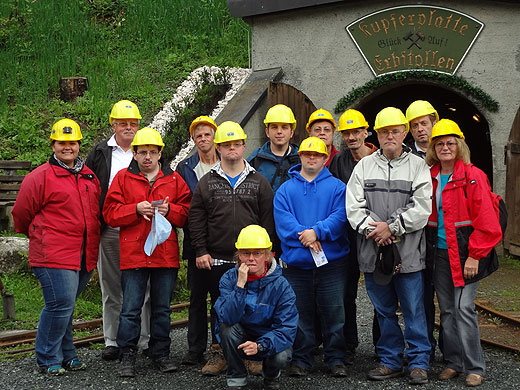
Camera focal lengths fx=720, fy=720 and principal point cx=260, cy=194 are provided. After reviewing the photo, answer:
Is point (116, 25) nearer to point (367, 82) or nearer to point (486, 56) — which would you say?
point (367, 82)

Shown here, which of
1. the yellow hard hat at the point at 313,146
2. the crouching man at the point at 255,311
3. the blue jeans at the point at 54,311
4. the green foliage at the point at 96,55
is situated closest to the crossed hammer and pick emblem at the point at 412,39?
the green foliage at the point at 96,55

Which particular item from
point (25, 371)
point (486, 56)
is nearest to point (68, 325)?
point (25, 371)

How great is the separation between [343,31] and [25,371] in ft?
24.5

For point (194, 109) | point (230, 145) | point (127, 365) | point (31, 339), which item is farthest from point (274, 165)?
point (194, 109)

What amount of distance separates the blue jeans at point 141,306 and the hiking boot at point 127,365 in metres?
0.04

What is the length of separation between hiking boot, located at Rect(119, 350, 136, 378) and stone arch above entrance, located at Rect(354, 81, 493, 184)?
796 cm

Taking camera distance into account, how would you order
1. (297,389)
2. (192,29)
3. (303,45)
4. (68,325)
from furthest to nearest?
1. (192,29)
2. (303,45)
3. (68,325)
4. (297,389)

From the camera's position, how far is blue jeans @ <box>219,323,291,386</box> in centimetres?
→ 529

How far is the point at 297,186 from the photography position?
5828 mm

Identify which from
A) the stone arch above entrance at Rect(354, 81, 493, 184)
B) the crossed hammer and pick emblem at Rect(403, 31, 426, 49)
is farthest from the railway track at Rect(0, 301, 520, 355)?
the stone arch above entrance at Rect(354, 81, 493, 184)

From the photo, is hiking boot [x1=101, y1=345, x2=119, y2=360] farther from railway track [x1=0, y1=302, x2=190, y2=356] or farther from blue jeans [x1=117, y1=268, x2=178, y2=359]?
railway track [x1=0, y1=302, x2=190, y2=356]

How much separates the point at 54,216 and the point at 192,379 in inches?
68.5

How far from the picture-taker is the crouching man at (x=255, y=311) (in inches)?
206

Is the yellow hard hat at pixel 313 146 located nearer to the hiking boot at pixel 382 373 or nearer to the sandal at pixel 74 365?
the hiking boot at pixel 382 373
